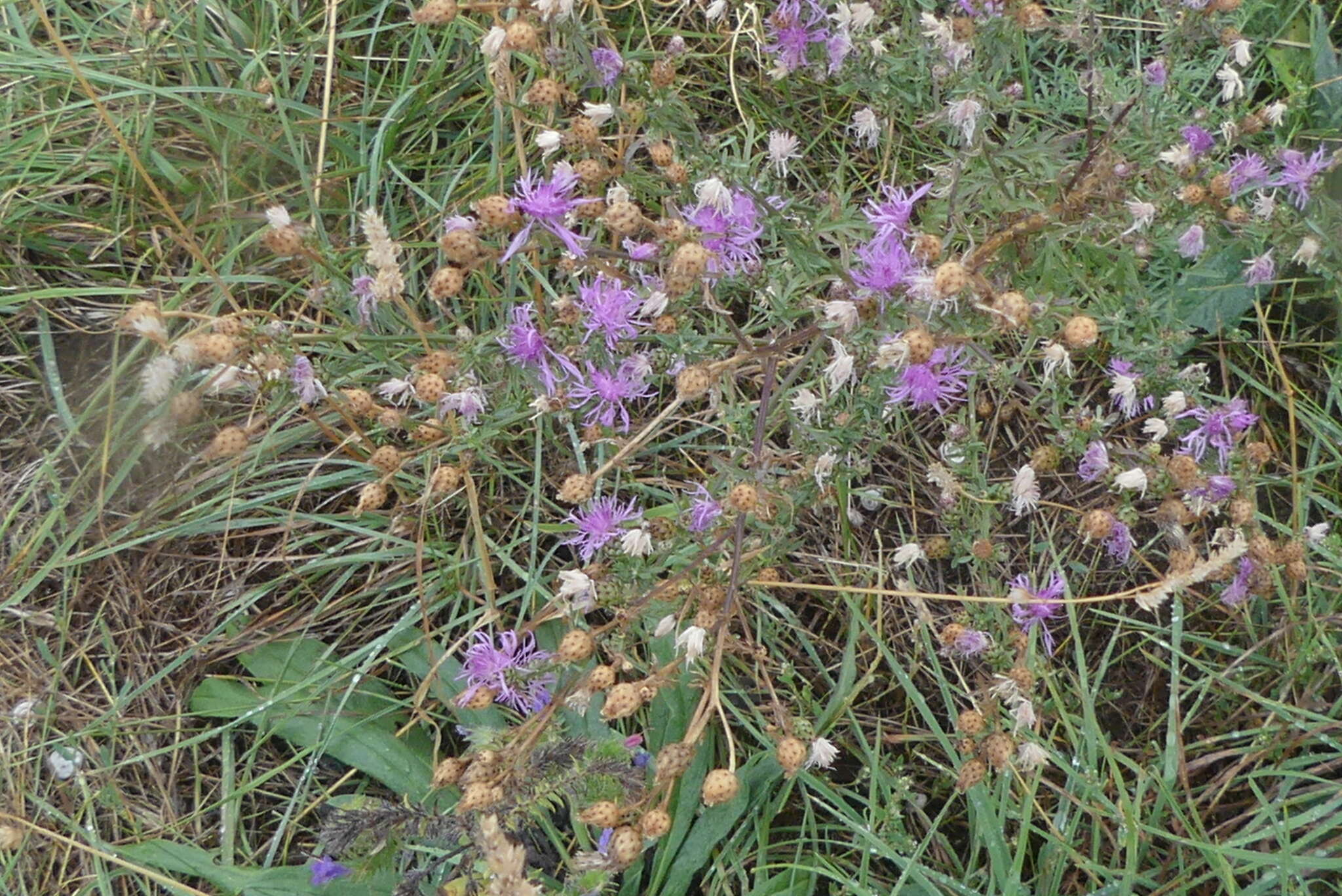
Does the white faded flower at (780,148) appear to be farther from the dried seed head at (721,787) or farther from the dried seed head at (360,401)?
the dried seed head at (721,787)

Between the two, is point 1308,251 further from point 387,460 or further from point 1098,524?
point 387,460

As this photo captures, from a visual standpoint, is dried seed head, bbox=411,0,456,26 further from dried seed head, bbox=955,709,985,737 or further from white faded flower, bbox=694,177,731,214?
dried seed head, bbox=955,709,985,737

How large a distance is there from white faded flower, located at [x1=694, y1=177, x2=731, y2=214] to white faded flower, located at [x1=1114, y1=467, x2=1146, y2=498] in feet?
2.98

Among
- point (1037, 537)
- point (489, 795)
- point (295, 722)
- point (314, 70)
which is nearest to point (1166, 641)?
point (1037, 537)

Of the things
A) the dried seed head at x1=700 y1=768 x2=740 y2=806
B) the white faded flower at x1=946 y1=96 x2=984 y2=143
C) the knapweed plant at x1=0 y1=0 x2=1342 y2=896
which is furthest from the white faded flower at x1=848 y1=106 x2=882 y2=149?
the dried seed head at x1=700 y1=768 x2=740 y2=806

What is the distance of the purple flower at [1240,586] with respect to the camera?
7.10 ft

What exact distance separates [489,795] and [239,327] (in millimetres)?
898

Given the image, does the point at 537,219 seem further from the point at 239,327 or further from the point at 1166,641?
the point at 1166,641

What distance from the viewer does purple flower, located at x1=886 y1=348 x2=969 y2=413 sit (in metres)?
1.95

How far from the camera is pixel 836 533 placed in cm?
257

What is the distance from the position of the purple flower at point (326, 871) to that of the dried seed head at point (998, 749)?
1.36 m

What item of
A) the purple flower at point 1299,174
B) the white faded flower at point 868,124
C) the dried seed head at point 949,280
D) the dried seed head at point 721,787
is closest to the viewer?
the dried seed head at point 949,280

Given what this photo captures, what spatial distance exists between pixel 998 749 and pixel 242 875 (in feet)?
5.49

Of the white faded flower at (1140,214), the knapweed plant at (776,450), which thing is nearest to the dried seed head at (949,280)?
the knapweed plant at (776,450)
